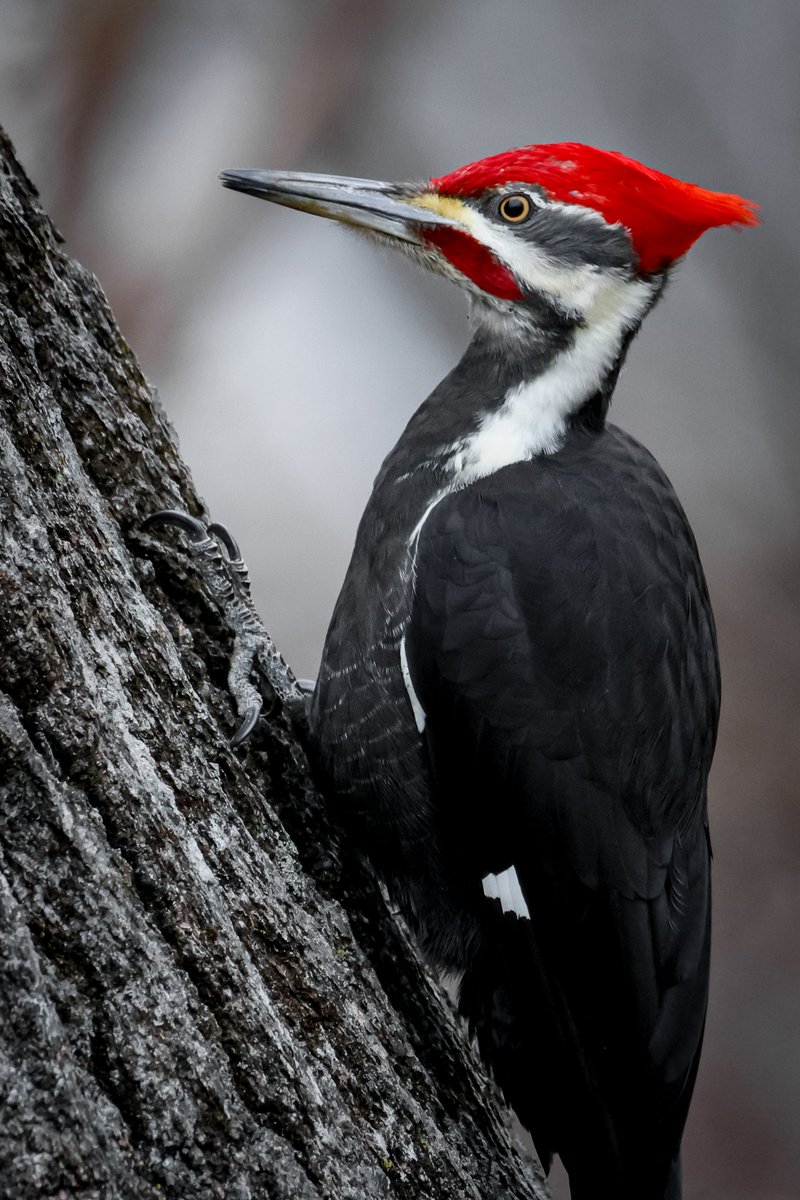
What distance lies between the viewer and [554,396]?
2.03 m

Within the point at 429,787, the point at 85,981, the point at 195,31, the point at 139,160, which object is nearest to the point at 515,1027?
the point at 429,787

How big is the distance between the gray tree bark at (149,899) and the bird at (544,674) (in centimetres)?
13

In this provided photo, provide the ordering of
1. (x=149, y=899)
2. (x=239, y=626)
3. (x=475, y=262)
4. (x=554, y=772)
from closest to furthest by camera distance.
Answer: (x=149, y=899) < (x=554, y=772) < (x=239, y=626) < (x=475, y=262)

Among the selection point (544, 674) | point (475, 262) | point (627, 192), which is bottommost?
point (544, 674)

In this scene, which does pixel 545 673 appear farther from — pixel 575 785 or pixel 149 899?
pixel 149 899

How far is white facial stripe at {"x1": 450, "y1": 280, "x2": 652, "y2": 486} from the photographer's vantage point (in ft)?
6.48

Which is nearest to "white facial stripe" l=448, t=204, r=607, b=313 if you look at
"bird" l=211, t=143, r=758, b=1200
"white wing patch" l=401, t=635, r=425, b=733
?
"bird" l=211, t=143, r=758, b=1200

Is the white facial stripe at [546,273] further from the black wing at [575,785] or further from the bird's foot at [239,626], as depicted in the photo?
the bird's foot at [239,626]

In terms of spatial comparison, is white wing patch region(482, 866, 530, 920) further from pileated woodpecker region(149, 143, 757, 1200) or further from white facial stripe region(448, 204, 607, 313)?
white facial stripe region(448, 204, 607, 313)

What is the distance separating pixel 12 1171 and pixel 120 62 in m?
3.98

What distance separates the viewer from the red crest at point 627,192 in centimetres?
198

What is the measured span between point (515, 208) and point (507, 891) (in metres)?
1.14

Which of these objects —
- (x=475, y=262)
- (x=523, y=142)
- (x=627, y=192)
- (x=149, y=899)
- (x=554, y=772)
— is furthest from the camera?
(x=523, y=142)

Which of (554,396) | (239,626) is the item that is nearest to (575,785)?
(239,626)
